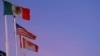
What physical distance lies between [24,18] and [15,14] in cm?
126

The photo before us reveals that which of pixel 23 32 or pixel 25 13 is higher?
pixel 25 13

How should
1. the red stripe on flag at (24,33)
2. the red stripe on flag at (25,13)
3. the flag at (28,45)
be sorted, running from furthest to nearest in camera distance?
the flag at (28,45) < the red stripe on flag at (24,33) < the red stripe on flag at (25,13)

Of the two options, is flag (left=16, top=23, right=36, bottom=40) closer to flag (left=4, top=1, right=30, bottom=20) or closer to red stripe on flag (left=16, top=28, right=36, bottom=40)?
red stripe on flag (left=16, top=28, right=36, bottom=40)

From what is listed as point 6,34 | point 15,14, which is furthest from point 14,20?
point 6,34

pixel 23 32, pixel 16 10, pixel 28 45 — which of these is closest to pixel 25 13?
pixel 16 10

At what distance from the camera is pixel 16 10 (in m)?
34.9

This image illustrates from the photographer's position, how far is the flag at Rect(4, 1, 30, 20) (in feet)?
110

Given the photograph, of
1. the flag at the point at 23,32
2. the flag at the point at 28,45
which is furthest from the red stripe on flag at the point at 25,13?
the flag at the point at 28,45

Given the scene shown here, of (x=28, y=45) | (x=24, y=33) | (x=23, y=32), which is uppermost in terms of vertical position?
(x=23, y=32)

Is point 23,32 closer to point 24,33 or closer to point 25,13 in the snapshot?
point 24,33

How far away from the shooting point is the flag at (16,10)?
33469mm

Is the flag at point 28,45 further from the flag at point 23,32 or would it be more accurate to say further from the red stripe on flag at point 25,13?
the red stripe on flag at point 25,13

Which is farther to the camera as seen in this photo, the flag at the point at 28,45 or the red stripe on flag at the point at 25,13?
the flag at the point at 28,45

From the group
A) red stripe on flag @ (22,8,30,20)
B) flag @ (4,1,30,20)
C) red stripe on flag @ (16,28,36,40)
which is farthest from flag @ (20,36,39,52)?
red stripe on flag @ (22,8,30,20)
